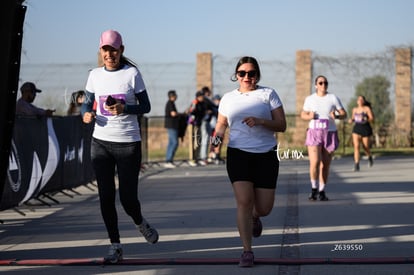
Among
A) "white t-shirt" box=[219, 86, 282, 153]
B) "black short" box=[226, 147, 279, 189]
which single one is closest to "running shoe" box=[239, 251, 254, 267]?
"black short" box=[226, 147, 279, 189]

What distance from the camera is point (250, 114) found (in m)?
8.48

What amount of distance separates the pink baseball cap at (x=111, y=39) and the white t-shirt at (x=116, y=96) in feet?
0.81

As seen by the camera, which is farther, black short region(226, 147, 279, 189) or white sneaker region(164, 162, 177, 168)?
white sneaker region(164, 162, 177, 168)

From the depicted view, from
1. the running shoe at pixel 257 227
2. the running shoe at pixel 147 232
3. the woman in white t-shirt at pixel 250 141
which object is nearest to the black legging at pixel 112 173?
the running shoe at pixel 147 232

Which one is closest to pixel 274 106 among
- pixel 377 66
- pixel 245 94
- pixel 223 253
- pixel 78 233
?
pixel 245 94

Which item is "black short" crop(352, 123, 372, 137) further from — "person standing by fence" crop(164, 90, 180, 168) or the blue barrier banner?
the blue barrier banner

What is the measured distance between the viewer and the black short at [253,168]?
838cm

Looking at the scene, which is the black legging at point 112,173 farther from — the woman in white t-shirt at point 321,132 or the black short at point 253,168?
the woman in white t-shirt at point 321,132

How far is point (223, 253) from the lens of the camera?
903 cm

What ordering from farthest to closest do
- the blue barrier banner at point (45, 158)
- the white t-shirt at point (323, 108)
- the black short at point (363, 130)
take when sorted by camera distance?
the black short at point (363, 130), the white t-shirt at point (323, 108), the blue barrier banner at point (45, 158)

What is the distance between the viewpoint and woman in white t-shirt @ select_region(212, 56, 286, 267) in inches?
328

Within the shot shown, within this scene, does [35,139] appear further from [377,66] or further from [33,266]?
[377,66]

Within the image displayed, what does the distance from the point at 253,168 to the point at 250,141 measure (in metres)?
0.24

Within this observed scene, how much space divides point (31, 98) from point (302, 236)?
5357 mm
